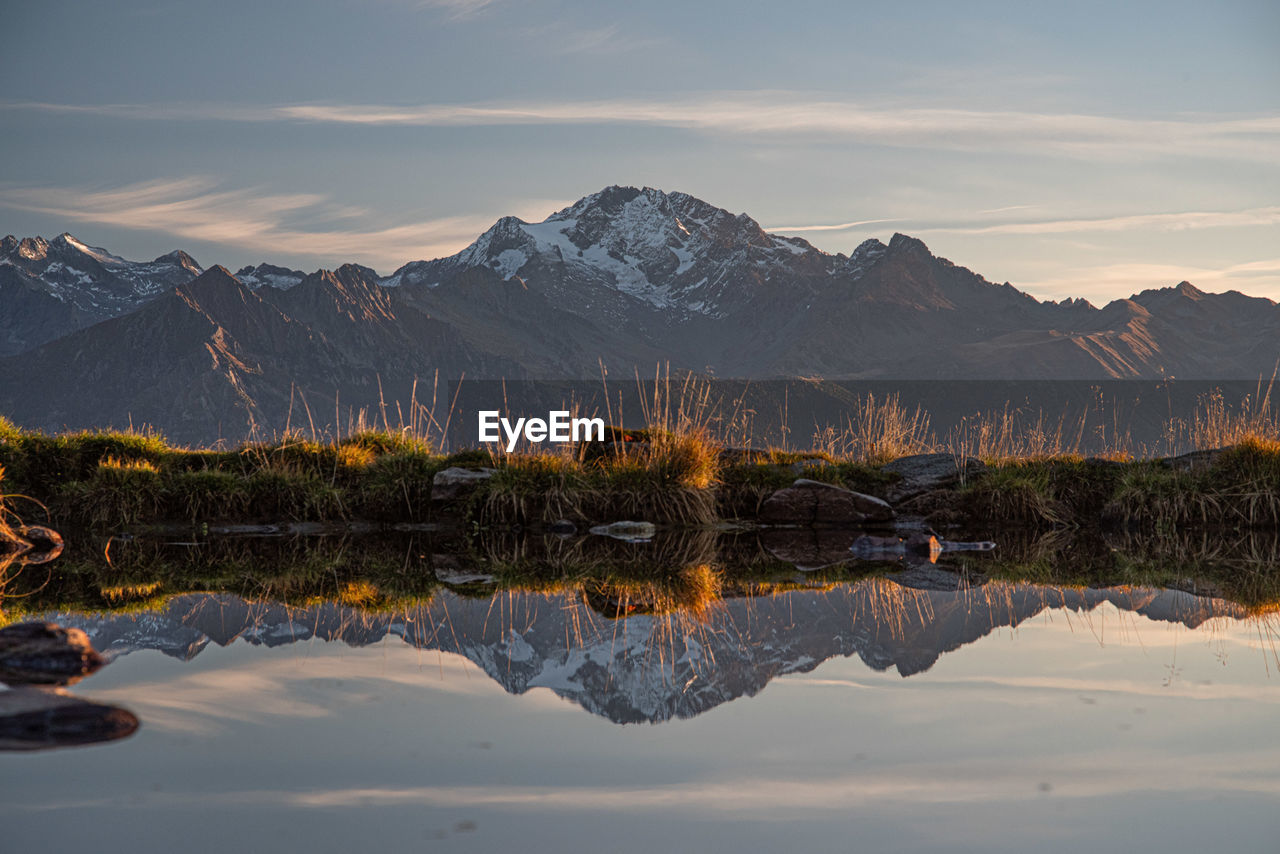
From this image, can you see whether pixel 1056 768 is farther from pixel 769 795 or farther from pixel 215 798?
pixel 215 798

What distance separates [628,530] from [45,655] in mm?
6943

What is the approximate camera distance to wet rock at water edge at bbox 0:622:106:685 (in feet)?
15.0

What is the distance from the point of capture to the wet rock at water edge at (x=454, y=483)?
40.3 feet

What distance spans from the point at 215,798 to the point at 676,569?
543 cm

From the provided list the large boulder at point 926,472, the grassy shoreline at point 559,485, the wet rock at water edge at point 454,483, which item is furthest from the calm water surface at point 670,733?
the large boulder at point 926,472

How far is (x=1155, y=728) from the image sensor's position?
410 cm

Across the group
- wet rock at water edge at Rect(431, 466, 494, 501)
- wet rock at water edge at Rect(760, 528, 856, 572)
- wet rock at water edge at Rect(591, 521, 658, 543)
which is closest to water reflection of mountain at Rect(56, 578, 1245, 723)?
wet rock at water edge at Rect(760, 528, 856, 572)

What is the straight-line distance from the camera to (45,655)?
4773 mm

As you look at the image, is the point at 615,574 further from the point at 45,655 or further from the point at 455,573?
the point at 45,655

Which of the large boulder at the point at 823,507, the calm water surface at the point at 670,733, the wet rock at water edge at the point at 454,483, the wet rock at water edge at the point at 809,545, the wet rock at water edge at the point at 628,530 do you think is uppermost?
the wet rock at water edge at the point at 454,483

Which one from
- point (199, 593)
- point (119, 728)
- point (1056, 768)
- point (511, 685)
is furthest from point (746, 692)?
point (199, 593)

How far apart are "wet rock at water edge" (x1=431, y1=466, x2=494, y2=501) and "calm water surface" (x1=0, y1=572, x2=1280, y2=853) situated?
5.74 metres

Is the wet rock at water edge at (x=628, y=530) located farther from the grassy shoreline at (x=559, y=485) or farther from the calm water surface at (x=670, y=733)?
the calm water surface at (x=670, y=733)

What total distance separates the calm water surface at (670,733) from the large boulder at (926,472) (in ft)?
22.3
